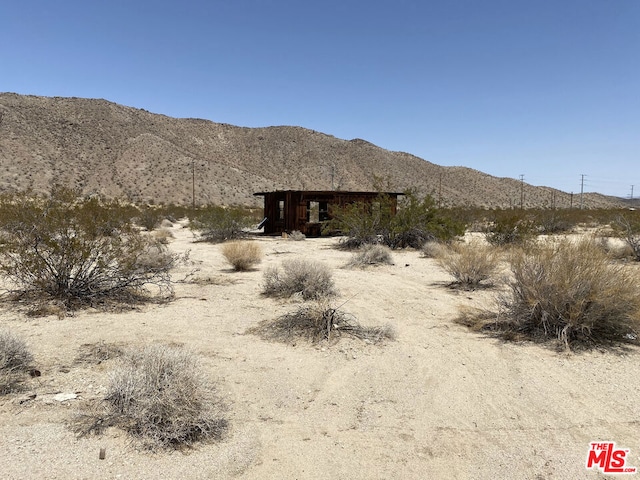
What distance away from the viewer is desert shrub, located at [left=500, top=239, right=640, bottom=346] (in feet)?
19.0

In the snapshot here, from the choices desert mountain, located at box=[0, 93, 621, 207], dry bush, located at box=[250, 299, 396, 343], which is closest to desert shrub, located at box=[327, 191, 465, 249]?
dry bush, located at box=[250, 299, 396, 343]

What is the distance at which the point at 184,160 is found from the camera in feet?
218

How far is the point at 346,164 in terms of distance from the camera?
87.0 metres

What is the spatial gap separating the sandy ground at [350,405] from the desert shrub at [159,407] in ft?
0.40

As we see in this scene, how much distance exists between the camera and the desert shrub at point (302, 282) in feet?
28.2

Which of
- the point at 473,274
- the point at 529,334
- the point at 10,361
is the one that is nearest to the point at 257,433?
the point at 10,361

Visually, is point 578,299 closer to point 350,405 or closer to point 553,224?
point 350,405

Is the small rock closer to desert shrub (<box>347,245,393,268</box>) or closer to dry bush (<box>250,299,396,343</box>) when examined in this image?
dry bush (<box>250,299,396,343</box>)

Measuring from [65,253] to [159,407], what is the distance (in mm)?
5209

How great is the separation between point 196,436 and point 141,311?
447cm

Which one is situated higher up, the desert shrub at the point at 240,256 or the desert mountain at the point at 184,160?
the desert mountain at the point at 184,160

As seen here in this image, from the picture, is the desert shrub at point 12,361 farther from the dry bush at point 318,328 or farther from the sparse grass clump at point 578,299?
the sparse grass clump at point 578,299

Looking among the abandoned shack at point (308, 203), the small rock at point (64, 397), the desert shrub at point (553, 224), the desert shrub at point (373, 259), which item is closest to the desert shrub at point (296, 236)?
the abandoned shack at point (308, 203)

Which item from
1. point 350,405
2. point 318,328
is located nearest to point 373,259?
point 318,328
